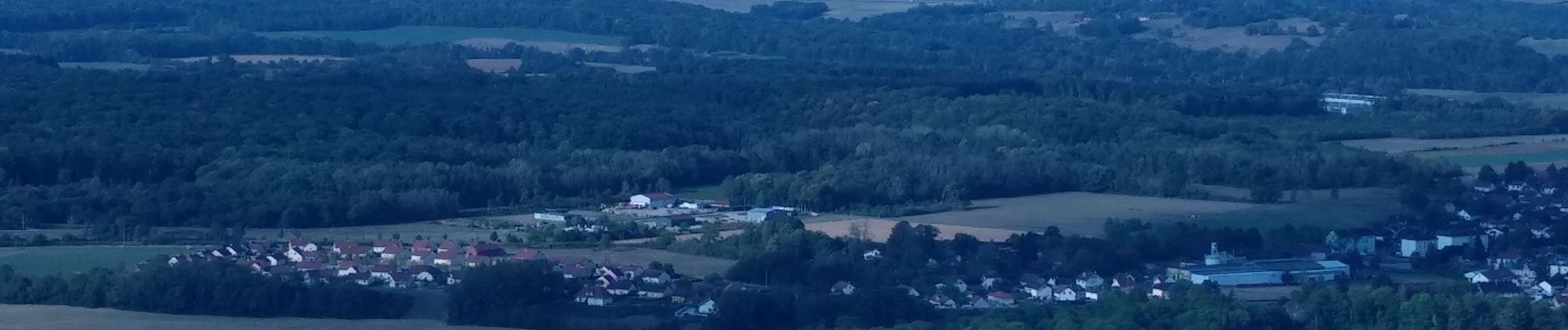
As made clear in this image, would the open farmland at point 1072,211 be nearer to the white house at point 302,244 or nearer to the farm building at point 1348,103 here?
the white house at point 302,244

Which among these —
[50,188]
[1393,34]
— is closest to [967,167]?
[50,188]

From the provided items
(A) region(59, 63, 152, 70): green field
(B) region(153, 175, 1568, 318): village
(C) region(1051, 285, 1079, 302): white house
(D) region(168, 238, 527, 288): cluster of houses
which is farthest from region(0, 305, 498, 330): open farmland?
(A) region(59, 63, 152, 70): green field

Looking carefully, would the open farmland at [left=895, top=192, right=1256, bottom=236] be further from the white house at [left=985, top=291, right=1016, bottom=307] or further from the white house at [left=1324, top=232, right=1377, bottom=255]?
the white house at [left=985, top=291, right=1016, bottom=307]

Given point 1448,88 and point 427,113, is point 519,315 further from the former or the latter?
point 1448,88

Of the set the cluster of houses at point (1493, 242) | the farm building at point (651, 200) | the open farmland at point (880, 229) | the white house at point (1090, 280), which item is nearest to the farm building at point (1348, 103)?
the cluster of houses at point (1493, 242)

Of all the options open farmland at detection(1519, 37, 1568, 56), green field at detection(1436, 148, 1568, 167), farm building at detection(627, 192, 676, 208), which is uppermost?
green field at detection(1436, 148, 1568, 167)

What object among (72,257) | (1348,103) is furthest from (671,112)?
(72,257)
